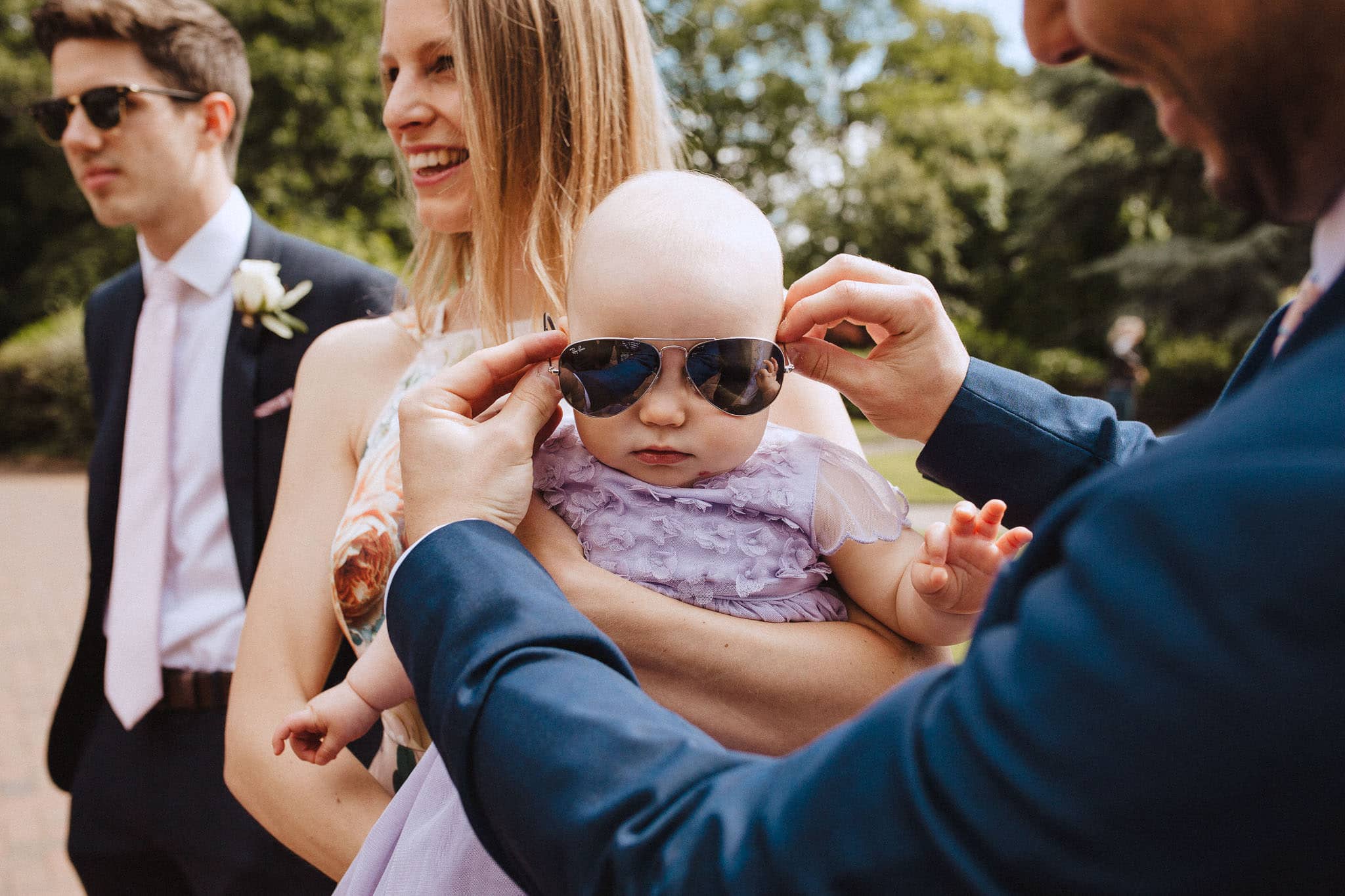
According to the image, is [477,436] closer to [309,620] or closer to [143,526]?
[309,620]

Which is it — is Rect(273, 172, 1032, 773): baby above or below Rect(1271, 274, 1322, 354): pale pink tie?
below

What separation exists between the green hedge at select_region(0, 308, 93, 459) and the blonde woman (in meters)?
18.0

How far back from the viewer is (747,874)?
84 centimetres

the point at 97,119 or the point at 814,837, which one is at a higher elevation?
the point at 97,119

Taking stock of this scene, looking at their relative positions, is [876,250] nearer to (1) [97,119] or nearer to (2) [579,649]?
(1) [97,119]

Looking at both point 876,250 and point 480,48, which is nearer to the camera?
point 480,48

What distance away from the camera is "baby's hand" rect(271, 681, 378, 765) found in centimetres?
168

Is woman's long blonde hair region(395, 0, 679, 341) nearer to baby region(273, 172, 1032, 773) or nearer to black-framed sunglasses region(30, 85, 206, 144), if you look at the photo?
baby region(273, 172, 1032, 773)

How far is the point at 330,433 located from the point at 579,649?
1311 millimetres

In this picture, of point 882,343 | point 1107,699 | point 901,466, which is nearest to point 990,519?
point 882,343

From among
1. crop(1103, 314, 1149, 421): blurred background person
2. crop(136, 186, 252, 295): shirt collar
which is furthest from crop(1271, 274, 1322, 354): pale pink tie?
crop(1103, 314, 1149, 421): blurred background person

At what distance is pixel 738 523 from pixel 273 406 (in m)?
1.87

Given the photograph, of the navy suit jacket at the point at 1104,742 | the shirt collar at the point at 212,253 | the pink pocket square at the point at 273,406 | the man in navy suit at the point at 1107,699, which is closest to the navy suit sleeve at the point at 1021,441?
the man in navy suit at the point at 1107,699

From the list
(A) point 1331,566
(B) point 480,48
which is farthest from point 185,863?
(A) point 1331,566
